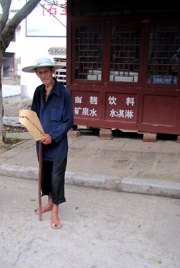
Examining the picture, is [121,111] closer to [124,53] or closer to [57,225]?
[124,53]

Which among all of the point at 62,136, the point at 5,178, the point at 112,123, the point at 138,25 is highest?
the point at 138,25

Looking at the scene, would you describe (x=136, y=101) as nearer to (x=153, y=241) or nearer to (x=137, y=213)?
(x=137, y=213)

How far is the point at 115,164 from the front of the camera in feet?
16.7

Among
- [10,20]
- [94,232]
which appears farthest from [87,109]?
[94,232]

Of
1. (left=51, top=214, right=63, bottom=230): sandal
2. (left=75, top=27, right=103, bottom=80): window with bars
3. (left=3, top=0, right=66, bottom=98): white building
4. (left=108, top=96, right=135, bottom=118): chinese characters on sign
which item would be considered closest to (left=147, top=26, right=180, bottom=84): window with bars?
(left=108, top=96, right=135, bottom=118): chinese characters on sign

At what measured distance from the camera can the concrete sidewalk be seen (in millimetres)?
4324

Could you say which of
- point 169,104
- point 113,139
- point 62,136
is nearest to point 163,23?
point 169,104

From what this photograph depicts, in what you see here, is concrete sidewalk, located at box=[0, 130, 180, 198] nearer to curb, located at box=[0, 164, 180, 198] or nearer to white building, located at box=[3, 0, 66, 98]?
curb, located at box=[0, 164, 180, 198]

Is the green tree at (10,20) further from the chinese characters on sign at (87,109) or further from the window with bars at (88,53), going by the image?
the chinese characters on sign at (87,109)

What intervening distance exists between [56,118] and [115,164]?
216cm

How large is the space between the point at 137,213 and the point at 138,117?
118 inches

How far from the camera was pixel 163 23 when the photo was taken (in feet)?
19.1

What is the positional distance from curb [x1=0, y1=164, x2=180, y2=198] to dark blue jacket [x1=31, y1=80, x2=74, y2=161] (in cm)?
131

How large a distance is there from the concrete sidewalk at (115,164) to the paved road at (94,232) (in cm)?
17
